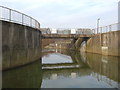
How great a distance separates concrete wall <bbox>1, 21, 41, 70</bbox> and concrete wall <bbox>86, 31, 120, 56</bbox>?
13.5 m

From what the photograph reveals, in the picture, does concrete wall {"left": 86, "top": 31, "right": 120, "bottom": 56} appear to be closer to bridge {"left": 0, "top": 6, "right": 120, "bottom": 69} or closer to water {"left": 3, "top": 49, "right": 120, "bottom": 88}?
bridge {"left": 0, "top": 6, "right": 120, "bottom": 69}

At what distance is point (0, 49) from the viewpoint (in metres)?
12.0

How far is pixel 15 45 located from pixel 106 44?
18.5 meters

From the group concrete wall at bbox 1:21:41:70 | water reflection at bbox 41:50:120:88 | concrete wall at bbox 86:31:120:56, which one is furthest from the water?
concrete wall at bbox 86:31:120:56

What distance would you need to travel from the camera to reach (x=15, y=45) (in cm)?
1423

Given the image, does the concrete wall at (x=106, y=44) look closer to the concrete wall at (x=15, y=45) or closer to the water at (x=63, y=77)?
the water at (x=63, y=77)

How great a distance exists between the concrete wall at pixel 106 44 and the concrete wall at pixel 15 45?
13.5 metres

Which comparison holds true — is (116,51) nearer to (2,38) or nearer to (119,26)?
(119,26)

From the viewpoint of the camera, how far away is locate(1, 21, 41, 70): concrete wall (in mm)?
12625

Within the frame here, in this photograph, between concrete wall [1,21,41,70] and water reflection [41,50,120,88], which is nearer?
water reflection [41,50,120,88]

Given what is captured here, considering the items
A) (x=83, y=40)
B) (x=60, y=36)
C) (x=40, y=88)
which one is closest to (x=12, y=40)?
(x=40, y=88)

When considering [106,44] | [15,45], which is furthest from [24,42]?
[106,44]

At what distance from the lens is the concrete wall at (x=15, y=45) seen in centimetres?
1262

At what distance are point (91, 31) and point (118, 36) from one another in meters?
13.9
